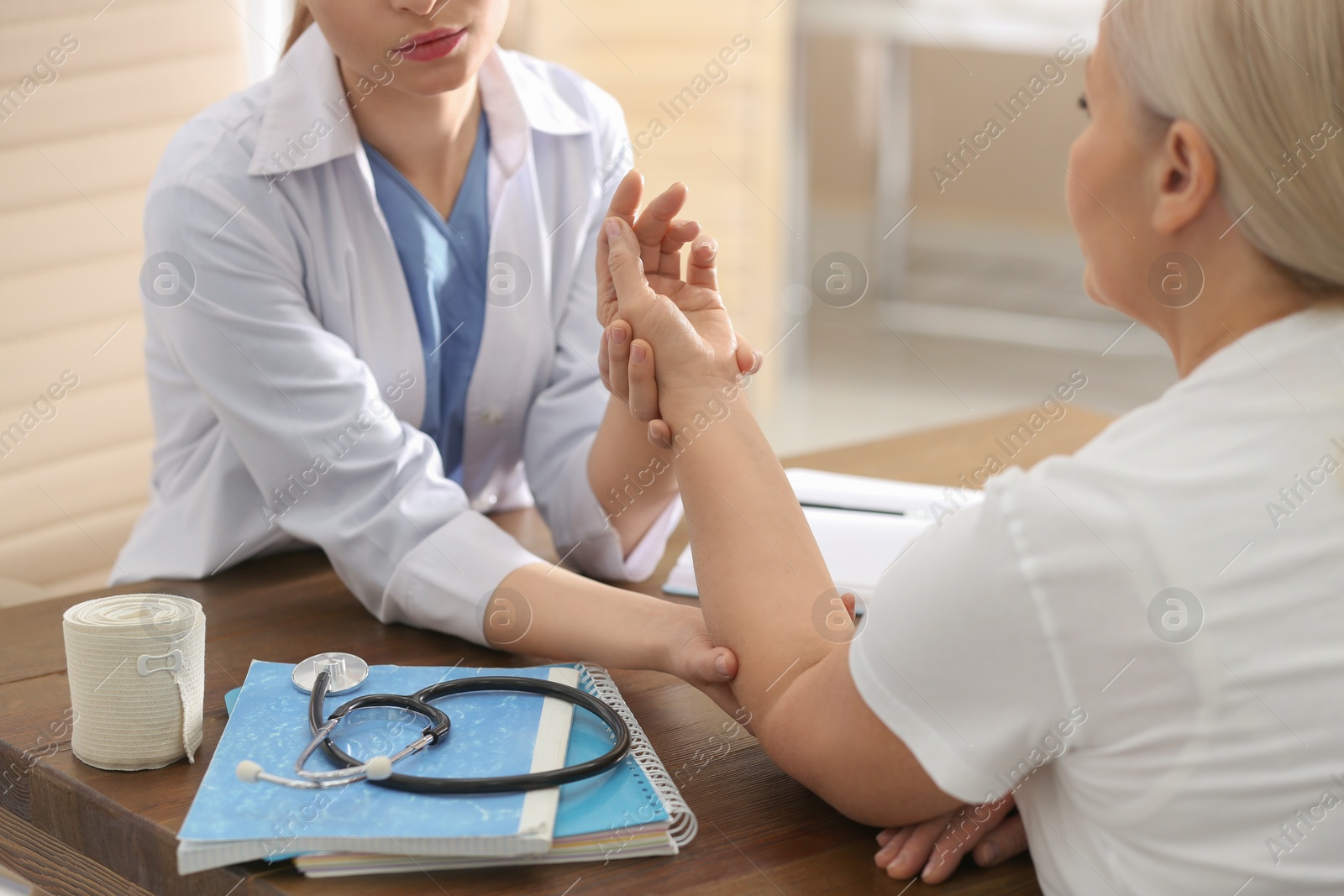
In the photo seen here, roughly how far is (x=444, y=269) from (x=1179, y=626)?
0.91 meters

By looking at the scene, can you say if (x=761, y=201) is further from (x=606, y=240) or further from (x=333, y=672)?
(x=333, y=672)

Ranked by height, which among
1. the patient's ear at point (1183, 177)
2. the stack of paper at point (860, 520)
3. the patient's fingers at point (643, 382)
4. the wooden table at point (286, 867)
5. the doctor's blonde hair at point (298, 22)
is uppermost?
the patient's ear at point (1183, 177)

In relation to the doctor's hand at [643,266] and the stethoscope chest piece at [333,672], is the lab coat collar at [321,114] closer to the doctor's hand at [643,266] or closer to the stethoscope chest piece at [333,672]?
the doctor's hand at [643,266]

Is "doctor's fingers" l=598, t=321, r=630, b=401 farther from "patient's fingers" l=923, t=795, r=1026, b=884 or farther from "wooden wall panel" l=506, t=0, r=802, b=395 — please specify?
"wooden wall panel" l=506, t=0, r=802, b=395

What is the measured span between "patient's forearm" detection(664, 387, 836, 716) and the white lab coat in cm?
25

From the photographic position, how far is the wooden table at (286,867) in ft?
2.65

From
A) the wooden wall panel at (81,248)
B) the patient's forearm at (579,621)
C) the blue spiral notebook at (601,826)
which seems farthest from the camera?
the wooden wall panel at (81,248)

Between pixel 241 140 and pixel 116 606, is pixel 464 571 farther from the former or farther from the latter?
pixel 241 140

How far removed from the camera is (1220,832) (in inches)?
29.1

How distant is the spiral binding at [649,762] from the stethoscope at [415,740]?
2 centimetres

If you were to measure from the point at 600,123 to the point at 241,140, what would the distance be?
0.44m

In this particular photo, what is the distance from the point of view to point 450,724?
93 cm

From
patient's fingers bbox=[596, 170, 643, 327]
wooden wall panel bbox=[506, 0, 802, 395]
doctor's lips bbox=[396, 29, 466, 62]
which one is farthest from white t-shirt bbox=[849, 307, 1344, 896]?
wooden wall panel bbox=[506, 0, 802, 395]

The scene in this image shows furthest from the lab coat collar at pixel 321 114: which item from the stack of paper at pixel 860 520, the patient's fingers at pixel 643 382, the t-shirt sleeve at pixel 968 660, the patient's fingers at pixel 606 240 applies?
the t-shirt sleeve at pixel 968 660
